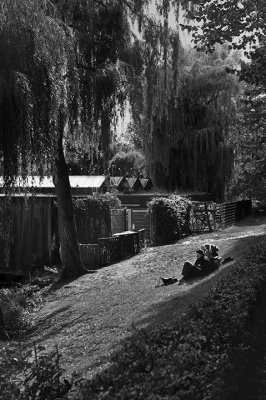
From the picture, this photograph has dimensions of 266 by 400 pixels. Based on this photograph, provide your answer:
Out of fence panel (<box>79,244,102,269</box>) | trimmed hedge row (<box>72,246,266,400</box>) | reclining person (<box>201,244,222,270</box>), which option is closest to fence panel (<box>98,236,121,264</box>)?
fence panel (<box>79,244,102,269</box>)

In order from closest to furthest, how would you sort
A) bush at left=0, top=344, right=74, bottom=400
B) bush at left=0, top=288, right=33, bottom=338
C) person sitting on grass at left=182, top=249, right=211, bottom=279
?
1. bush at left=0, top=344, right=74, bottom=400
2. bush at left=0, top=288, right=33, bottom=338
3. person sitting on grass at left=182, top=249, right=211, bottom=279

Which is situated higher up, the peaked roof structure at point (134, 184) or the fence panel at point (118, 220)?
the peaked roof structure at point (134, 184)

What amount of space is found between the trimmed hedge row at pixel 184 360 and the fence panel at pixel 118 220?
13313 mm

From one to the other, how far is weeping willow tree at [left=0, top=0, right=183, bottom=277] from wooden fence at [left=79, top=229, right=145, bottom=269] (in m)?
1.14

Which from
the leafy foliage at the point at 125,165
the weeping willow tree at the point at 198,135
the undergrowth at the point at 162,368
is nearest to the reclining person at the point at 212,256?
the undergrowth at the point at 162,368

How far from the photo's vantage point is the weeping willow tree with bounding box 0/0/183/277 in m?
8.73

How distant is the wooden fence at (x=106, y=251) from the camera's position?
16172 millimetres

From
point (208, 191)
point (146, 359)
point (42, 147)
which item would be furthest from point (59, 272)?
point (208, 191)

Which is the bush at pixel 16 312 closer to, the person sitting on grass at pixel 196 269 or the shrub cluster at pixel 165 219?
the person sitting on grass at pixel 196 269

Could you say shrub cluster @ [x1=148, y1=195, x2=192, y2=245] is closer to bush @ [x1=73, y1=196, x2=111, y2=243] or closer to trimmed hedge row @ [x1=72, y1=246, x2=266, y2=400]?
bush @ [x1=73, y1=196, x2=111, y2=243]

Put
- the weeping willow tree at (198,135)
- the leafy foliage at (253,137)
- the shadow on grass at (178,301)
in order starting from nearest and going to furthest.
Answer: the shadow on grass at (178,301) < the leafy foliage at (253,137) < the weeping willow tree at (198,135)

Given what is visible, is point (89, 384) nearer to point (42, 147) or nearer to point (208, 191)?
point (42, 147)

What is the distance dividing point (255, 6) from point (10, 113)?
586 cm

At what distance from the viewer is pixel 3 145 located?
885 cm
